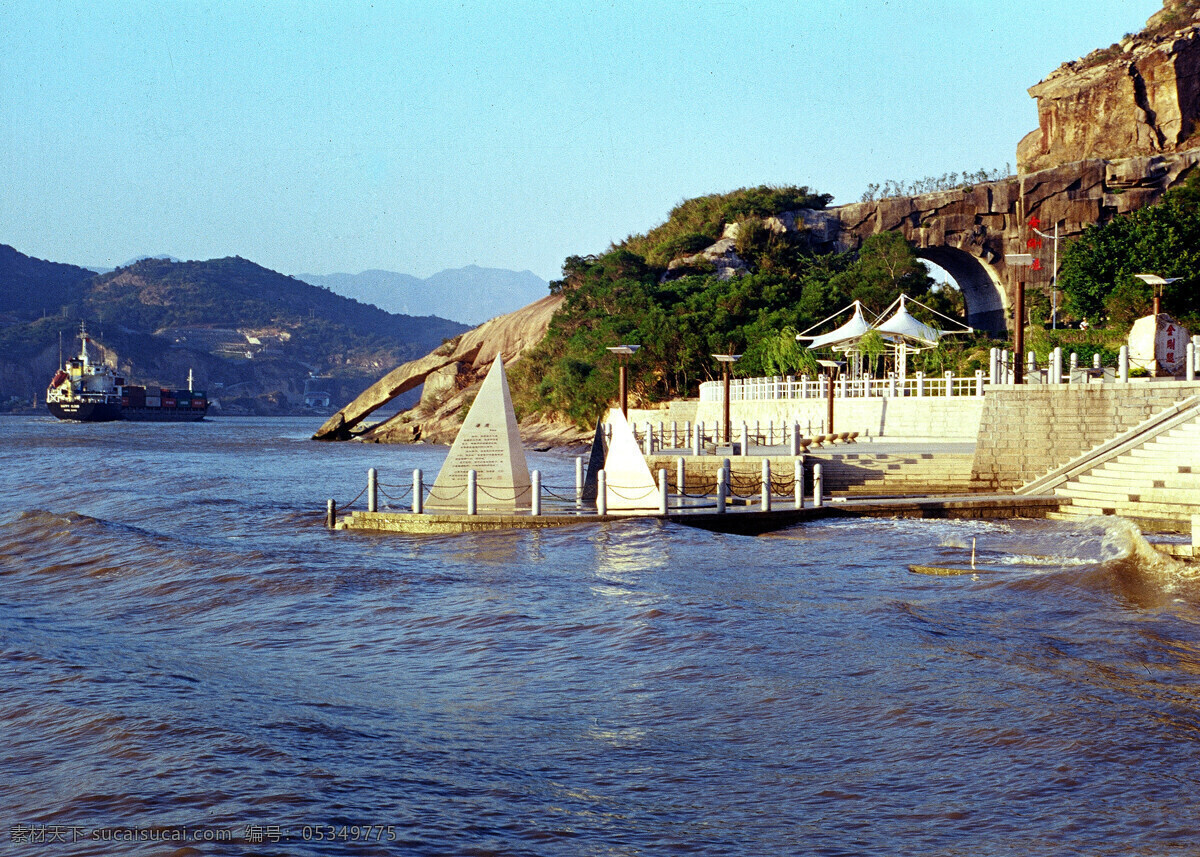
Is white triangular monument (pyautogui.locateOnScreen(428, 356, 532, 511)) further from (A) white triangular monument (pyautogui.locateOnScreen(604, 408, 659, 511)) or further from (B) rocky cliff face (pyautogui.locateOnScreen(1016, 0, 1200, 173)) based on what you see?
(B) rocky cliff face (pyautogui.locateOnScreen(1016, 0, 1200, 173))

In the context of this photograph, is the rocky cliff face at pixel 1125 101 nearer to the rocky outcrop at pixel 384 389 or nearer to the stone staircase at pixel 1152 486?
the rocky outcrop at pixel 384 389

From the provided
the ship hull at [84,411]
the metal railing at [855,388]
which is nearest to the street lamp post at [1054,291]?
the metal railing at [855,388]

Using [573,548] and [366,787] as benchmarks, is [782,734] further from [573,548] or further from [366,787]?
[573,548]

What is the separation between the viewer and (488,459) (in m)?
20.2

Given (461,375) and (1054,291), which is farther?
(461,375)

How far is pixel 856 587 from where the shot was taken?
1373 centimetres

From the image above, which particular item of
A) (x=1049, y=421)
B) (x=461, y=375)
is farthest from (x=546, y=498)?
(x=461, y=375)

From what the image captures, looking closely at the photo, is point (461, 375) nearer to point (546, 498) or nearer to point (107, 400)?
point (546, 498)

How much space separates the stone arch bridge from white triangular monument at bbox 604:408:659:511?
134 ft

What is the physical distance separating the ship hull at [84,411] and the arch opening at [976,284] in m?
96.4

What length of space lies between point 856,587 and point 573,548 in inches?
202

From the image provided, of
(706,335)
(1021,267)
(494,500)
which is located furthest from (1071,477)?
(706,335)

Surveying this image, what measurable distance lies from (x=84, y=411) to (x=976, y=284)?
9924 cm

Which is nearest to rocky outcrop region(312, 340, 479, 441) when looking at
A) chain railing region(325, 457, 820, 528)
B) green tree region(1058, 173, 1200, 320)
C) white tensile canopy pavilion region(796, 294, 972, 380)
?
white tensile canopy pavilion region(796, 294, 972, 380)
